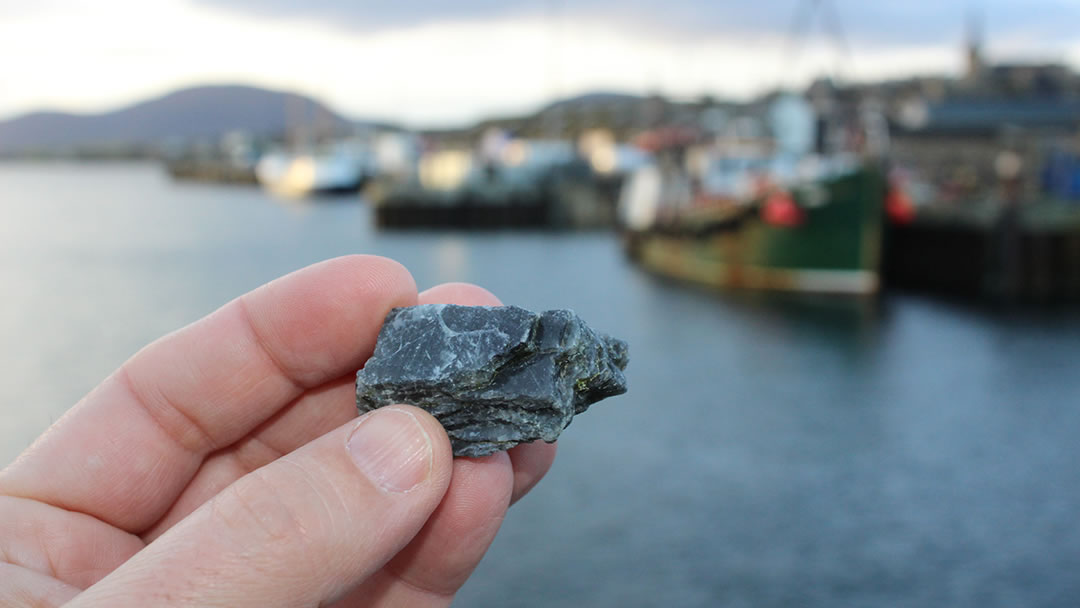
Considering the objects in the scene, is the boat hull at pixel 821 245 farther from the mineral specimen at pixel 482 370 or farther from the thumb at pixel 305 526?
the thumb at pixel 305 526

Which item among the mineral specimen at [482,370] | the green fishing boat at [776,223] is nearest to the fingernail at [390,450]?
the mineral specimen at [482,370]

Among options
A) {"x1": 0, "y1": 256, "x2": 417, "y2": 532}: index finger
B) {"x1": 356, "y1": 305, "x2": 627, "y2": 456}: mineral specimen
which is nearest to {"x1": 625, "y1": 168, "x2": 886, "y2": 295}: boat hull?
{"x1": 356, "y1": 305, "x2": 627, "y2": 456}: mineral specimen

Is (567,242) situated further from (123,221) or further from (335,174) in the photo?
(335,174)

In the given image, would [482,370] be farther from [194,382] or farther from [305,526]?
[194,382]

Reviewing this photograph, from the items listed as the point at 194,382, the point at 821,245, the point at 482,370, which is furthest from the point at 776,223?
the point at 194,382

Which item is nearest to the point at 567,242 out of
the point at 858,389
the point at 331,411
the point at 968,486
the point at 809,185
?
the point at 809,185

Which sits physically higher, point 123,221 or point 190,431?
point 190,431
